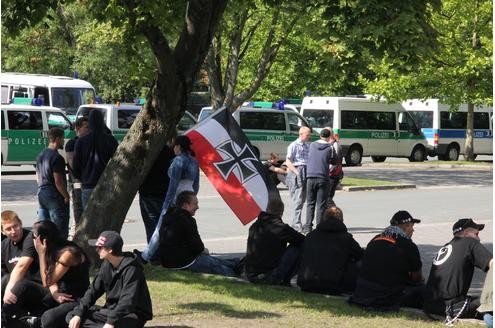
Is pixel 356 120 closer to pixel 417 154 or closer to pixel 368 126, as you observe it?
pixel 368 126

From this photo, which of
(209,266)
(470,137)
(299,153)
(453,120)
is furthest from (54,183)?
(453,120)

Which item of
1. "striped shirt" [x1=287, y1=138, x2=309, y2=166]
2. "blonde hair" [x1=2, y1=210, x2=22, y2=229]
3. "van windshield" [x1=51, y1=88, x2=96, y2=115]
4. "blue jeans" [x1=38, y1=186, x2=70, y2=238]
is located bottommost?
"blue jeans" [x1=38, y1=186, x2=70, y2=238]

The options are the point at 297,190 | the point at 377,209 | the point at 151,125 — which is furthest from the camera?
the point at 377,209

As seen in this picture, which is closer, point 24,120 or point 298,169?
point 298,169

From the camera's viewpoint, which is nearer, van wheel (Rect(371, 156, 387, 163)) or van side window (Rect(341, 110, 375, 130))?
van side window (Rect(341, 110, 375, 130))

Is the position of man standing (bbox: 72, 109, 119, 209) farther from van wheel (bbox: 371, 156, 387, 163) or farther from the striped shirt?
van wheel (bbox: 371, 156, 387, 163)

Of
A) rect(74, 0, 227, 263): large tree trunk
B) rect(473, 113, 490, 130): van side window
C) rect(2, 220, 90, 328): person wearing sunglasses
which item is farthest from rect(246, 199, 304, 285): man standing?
rect(473, 113, 490, 130): van side window

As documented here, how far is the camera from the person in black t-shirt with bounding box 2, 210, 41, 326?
841 centimetres

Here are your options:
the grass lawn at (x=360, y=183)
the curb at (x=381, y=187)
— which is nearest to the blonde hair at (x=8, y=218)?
the curb at (x=381, y=187)

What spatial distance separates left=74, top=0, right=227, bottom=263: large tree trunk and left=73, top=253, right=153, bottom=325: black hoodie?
3.06m

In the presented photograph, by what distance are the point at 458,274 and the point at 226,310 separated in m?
2.22

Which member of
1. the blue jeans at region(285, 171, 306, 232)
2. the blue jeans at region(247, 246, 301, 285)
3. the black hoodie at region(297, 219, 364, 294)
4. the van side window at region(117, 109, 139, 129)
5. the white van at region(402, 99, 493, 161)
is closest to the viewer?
the black hoodie at region(297, 219, 364, 294)

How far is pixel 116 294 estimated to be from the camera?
7828 mm

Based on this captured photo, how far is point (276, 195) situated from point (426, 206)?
33.0ft
